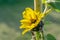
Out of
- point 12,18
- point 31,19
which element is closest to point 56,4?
point 31,19

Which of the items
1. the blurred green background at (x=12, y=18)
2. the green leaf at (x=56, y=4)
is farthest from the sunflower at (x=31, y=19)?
the blurred green background at (x=12, y=18)

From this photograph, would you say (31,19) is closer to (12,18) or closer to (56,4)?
(56,4)

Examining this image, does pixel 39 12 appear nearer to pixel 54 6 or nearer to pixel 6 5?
pixel 54 6

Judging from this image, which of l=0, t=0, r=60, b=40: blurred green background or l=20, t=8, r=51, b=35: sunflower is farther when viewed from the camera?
l=0, t=0, r=60, b=40: blurred green background

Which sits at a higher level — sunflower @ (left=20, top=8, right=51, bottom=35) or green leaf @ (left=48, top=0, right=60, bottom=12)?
green leaf @ (left=48, top=0, right=60, bottom=12)

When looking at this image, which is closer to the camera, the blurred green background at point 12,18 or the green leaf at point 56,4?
the green leaf at point 56,4

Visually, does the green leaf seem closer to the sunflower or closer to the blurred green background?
the sunflower

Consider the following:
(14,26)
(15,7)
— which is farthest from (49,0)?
(15,7)

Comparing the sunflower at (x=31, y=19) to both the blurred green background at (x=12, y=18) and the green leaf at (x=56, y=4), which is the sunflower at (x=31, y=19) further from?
the blurred green background at (x=12, y=18)

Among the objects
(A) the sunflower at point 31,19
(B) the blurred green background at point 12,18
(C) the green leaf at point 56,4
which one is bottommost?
(B) the blurred green background at point 12,18

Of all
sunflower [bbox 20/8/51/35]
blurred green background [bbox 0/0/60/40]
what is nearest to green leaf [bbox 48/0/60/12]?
sunflower [bbox 20/8/51/35]

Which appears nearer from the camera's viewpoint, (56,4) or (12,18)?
(56,4)
